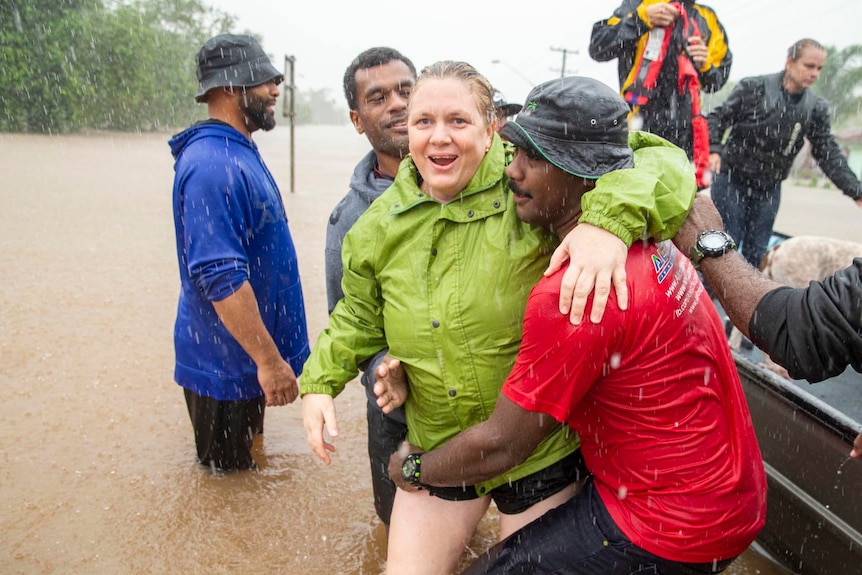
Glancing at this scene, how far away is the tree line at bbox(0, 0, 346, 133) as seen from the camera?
27781mm

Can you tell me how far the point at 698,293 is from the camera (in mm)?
2031

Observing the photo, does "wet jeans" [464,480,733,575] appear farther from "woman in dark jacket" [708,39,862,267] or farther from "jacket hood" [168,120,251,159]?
"woman in dark jacket" [708,39,862,267]

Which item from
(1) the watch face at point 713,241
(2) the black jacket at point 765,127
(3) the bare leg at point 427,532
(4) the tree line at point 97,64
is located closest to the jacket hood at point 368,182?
(3) the bare leg at point 427,532

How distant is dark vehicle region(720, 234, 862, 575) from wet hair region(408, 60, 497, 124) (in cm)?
203

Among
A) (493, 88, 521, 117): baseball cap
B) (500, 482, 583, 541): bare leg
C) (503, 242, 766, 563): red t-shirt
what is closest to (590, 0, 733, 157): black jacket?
(493, 88, 521, 117): baseball cap

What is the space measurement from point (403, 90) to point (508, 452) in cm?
196

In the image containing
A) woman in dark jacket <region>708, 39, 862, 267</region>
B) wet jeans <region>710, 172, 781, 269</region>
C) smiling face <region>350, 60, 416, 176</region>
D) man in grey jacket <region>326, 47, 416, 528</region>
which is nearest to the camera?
man in grey jacket <region>326, 47, 416, 528</region>

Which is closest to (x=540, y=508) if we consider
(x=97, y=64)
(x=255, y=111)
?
(x=255, y=111)

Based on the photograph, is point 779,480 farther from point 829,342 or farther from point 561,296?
point 561,296

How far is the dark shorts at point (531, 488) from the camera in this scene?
2330mm

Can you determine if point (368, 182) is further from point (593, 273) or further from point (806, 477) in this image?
point (806, 477)

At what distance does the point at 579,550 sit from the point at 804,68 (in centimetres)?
507

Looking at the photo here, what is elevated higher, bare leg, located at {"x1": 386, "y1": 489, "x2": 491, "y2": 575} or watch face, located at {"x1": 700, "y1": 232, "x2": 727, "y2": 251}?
watch face, located at {"x1": 700, "y1": 232, "x2": 727, "y2": 251}

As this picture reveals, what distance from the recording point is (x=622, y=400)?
1951 millimetres
